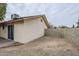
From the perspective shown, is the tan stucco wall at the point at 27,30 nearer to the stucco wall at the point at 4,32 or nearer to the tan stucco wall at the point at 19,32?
the tan stucco wall at the point at 19,32

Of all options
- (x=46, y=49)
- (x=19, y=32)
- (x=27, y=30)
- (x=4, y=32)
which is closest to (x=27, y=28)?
(x=27, y=30)

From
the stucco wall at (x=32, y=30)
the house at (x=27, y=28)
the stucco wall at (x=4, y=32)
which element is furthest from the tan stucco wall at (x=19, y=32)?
the stucco wall at (x=4, y=32)

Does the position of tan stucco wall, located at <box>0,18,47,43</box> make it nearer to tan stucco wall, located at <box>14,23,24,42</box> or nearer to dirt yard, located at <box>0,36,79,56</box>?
tan stucco wall, located at <box>14,23,24,42</box>

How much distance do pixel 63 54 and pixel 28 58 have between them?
56.7 inches

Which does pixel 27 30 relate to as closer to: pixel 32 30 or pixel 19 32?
pixel 32 30

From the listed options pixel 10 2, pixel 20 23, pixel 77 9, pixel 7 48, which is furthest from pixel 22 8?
pixel 77 9

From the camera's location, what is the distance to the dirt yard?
675 cm

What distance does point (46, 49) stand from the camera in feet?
23.9

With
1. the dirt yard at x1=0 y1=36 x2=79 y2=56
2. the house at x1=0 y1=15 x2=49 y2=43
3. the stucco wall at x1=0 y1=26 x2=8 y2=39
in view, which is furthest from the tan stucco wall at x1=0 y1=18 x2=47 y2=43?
the stucco wall at x1=0 y1=26 x2=8 y2=39

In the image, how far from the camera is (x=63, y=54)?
6668mm

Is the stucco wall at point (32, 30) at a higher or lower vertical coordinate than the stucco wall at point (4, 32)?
higher

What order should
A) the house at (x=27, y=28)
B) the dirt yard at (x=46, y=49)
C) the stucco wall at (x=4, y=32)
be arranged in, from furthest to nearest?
the stucco wall at (x=4, y=32)
the house at (x=27, y=28)
the dirt yard at (x=46, y=49)

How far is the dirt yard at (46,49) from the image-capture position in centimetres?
675

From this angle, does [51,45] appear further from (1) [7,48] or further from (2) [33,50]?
(1) [7,48]
